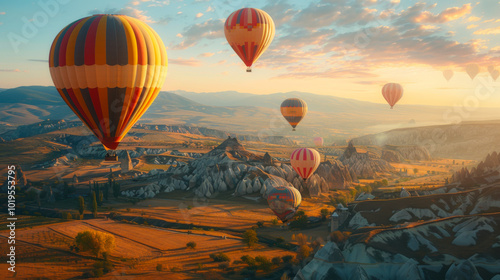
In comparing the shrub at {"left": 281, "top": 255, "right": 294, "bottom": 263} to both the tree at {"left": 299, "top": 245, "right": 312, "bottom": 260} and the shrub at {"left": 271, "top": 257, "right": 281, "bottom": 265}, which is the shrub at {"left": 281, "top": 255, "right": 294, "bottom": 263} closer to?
the shrub at {"left": 271, "top": 257, "right": 281, "bottom": 265}

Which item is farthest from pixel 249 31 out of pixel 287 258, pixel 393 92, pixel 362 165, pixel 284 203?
pixel 362 165

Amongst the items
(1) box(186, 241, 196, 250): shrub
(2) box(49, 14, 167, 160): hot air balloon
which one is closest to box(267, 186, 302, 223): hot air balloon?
(1) box(186, 241, 196, 250): shrub

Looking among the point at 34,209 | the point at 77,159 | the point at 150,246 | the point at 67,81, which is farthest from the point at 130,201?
the point at 77,159

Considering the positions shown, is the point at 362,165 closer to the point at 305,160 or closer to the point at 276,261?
the point at 305,160

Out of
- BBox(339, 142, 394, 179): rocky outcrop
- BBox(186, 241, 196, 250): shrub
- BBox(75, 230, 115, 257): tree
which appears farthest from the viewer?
BBox(339, 142, 394, 179): rocky outcrop

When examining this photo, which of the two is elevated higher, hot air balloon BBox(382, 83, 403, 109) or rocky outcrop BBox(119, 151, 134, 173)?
hot air balloon BBox(382, 83, 403, 109)

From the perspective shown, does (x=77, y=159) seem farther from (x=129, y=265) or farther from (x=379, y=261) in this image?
(x=379, y=261)
